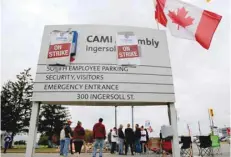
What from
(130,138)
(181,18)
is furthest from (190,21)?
(130,138)

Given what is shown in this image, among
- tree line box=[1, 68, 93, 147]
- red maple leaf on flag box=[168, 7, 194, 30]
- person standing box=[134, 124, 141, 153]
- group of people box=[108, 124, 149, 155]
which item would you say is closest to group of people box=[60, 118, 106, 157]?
group of people box=[108, 124, 149, 155]

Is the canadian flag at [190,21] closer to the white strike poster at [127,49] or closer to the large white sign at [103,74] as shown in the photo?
the large white sign at [103,74]

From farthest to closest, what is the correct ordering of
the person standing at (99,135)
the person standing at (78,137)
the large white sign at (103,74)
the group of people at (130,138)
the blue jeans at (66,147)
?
the group of people at (130,138), the person standing at (78,137), the blue jeans at (66,147), the person standing at (99,135), the large white sign at (103,74)

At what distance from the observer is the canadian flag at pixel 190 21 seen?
10.5 metres

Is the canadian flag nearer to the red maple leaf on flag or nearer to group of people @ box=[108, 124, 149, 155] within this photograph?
the red maple leaf on flag

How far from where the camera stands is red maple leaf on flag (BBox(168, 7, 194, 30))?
10.7 meters

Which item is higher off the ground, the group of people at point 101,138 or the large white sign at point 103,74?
the large white sign at point 103,74

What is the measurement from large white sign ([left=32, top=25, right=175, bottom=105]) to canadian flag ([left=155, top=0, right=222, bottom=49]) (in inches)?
38.1

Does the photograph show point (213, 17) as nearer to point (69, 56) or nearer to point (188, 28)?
point (188, 28)

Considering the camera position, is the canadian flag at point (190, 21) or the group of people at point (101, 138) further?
the group of people at point (101, 138)

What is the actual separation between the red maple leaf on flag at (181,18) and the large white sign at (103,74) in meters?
1.10

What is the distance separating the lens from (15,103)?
4403cm

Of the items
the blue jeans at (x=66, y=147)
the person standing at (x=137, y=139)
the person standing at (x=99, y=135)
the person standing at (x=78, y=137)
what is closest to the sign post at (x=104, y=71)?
the person standing at (x=99, y=135)

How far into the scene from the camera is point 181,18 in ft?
35.6
